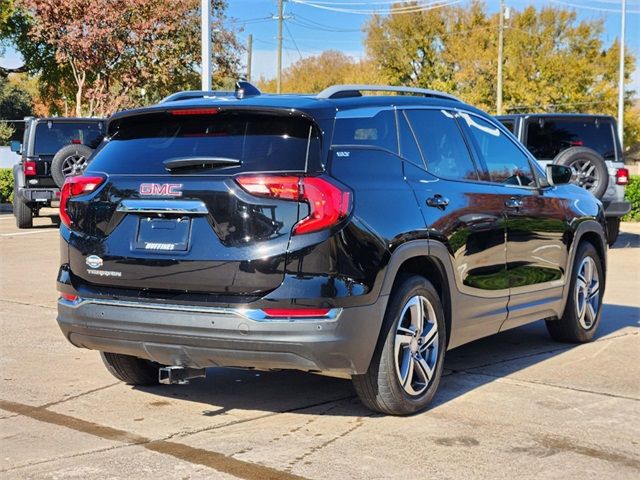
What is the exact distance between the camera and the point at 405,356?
532cm

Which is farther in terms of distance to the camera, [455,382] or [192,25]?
[192,25]

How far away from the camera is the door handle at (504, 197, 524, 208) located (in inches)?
252

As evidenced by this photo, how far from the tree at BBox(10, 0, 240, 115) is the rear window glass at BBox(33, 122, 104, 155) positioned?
1215 cm

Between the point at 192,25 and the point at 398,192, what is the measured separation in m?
27.9

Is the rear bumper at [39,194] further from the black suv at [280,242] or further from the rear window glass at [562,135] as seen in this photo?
the black suv at [280,242]

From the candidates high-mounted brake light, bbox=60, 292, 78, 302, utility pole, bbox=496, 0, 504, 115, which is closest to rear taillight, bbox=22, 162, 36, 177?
high-mounted brake light, bbox=60, 292, 78, 302

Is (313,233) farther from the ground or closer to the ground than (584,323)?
farther from the ground

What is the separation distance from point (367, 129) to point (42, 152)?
1425 centimetres

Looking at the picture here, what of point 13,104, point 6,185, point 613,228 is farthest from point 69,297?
point 13,104

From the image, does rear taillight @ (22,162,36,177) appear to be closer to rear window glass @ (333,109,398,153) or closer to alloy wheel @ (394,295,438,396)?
rear window glass @ (333,109,398,153)

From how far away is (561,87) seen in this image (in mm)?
52562

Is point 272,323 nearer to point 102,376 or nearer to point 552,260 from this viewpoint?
point 102,376

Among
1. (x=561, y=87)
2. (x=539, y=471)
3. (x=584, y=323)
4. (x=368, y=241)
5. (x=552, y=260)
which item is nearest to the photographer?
(x=539, y=471)

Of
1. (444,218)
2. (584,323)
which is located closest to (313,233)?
(444,218)
